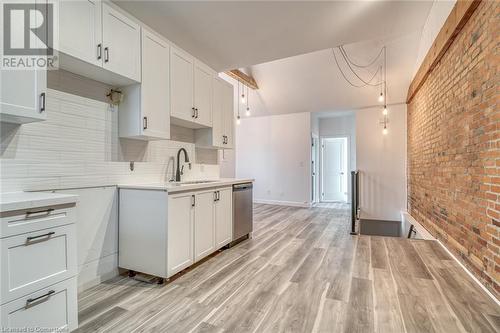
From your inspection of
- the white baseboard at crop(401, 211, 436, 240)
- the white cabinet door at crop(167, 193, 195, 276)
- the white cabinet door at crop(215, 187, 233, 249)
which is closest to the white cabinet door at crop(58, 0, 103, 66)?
the white cabinet door at crop(167, 193, 195, 276)

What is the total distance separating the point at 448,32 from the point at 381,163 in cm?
388

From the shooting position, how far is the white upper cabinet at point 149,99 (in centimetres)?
237

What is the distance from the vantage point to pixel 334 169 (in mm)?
8328

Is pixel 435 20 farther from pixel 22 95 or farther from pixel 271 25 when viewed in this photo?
pixel 22 95

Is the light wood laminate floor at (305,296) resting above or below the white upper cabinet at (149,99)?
below

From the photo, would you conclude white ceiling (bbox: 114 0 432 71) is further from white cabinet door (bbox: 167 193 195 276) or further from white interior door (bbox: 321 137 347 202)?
white interior door (bbox: 321 137 347 202)

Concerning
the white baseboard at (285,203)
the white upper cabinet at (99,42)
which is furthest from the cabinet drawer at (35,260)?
the white baseboard at (285,203)

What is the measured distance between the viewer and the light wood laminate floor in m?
1.64

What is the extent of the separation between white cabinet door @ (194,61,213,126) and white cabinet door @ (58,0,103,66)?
1.24 m

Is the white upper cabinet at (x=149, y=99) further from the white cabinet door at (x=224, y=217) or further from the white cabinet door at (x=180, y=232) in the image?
the white cabinet door at (x=224, y=217)

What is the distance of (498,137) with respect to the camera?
5.82 feet

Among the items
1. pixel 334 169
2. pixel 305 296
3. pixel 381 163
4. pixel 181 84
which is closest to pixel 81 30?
pixel 181 84

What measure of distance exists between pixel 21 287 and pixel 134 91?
5.88 feet

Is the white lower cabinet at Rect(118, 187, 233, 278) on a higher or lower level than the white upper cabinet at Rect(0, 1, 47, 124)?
lower
